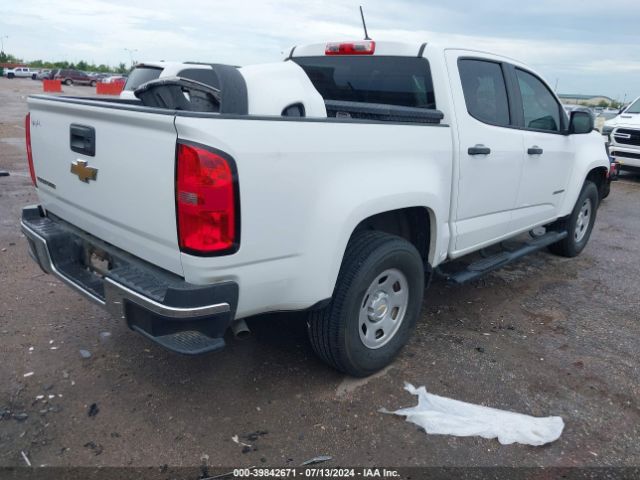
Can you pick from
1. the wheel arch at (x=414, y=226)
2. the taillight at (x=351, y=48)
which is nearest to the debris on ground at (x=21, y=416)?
the wheel arch at (x=414, y=226)

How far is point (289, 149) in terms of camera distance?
7.93 ft

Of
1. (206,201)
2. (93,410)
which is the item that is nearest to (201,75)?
(93,410)

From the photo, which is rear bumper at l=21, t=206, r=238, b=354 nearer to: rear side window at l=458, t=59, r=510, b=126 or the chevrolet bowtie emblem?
the chevrolet bowtie emblem

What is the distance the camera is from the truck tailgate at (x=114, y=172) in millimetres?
2346

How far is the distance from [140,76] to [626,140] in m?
9.50

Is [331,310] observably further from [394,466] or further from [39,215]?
[39,215]

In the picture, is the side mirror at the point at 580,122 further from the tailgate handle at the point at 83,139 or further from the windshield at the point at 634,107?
the windshield at the point at 634,107

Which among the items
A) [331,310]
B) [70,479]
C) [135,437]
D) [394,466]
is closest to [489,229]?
[331,310]

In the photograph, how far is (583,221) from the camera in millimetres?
5898

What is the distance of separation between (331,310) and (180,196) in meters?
1.06

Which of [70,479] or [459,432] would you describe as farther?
[459,432]

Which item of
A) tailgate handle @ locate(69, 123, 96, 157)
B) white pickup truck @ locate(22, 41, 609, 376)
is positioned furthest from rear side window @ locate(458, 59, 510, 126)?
tailgate handle @ locate(69, 123, 96, 157)

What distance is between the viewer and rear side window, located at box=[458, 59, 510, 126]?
3.72 m

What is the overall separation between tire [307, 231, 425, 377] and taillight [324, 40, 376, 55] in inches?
60.4
